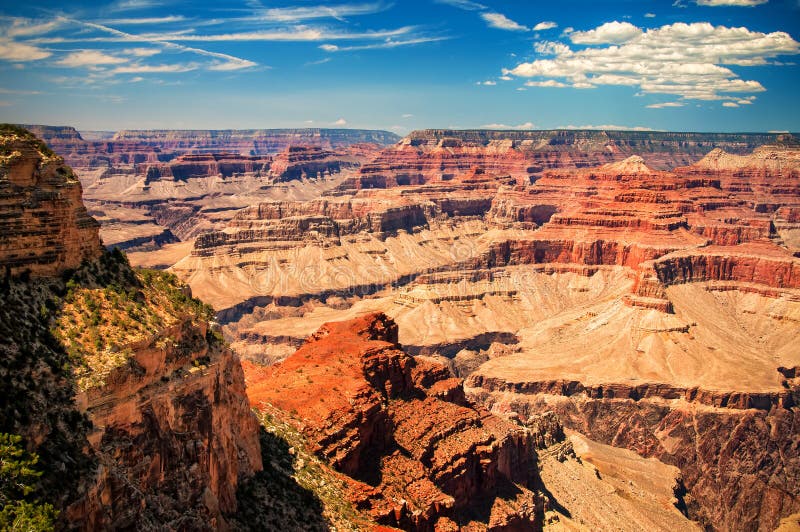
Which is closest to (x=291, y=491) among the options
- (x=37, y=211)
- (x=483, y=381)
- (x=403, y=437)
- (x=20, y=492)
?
(x=403, y=437)

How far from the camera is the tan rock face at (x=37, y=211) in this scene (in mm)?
27141

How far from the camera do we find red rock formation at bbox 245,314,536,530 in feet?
153

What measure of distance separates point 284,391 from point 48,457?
93.2ft

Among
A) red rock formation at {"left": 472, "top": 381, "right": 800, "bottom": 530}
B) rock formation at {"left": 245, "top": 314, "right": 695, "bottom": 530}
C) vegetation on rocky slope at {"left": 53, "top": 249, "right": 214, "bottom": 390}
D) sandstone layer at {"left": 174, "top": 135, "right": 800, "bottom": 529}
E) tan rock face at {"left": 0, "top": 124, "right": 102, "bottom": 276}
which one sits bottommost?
red rock formation at {"left": 472, "top": 381, "right": 800, "bottom": 530}

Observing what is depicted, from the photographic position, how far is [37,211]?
27750 mm

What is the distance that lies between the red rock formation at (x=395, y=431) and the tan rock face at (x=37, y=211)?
22.2 meters

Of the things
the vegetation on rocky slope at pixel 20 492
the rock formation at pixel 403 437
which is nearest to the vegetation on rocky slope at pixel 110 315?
the vegetation on rocky slope at pixel 20 492

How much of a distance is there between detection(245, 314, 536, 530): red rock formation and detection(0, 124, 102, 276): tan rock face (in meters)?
22.2

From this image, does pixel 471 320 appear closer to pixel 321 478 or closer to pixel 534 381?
pixel 534 381

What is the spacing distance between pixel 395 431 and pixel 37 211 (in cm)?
3238

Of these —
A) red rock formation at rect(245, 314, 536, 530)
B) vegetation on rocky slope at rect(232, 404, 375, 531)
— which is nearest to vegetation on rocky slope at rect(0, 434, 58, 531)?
vegetation on rocky slope at rect(232, 404, 375, 531)

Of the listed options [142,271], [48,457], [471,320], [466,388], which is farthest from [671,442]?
[48,457]

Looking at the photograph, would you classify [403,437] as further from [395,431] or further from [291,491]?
[291,491]

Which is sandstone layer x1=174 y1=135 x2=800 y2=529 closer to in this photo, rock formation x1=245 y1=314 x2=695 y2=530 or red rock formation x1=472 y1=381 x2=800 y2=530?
red rock formation x1=472 y1=381 x2=800 y2=530
